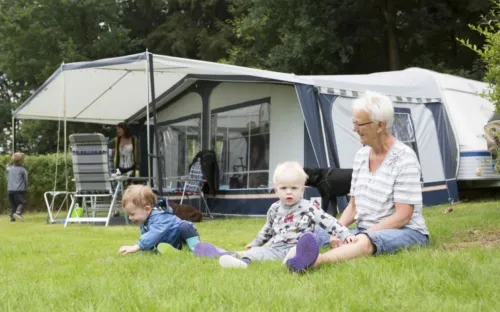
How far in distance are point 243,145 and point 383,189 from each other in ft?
19.7

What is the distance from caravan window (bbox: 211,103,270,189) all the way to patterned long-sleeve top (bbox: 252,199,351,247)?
5337 mm

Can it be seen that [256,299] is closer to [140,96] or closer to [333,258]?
[333,258]

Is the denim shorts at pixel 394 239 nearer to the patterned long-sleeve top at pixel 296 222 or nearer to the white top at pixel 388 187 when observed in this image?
the white top at pixel 388 187

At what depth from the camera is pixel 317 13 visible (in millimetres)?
15477

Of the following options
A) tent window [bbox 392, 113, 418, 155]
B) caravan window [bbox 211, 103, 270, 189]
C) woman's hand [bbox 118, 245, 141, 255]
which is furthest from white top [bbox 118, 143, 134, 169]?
woman's hand [bbox 118, 245, 141, 255]

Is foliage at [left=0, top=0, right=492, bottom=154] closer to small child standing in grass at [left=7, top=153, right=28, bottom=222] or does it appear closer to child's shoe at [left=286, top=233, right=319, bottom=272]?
small child standing in grass at [left=7, top=153, right=28, bottom=222]

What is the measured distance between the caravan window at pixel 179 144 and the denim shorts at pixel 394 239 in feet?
22.7

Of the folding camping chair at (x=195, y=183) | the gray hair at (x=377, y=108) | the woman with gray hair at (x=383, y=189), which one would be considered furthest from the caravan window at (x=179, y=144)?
the gray hair at (x=377, y=108)

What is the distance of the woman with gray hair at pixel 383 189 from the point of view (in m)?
3.39

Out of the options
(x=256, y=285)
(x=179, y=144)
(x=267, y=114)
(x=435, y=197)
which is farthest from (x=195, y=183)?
(x=256, y=285)

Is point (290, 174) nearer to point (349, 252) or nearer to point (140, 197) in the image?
point (349, 252)

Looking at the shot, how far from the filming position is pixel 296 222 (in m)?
3.54

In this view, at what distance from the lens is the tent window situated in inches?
364

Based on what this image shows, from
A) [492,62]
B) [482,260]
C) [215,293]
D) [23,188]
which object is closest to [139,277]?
[215,293]
